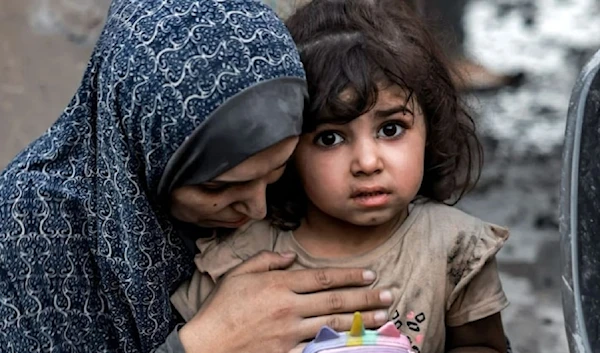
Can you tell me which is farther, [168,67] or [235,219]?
[235,219]

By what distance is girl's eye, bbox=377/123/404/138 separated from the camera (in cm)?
257

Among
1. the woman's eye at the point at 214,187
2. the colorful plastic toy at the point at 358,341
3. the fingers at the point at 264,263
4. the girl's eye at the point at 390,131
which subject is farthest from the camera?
the fingers at the point at 264,263

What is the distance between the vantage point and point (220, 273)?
272 cm

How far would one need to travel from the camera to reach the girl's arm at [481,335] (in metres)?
2.76

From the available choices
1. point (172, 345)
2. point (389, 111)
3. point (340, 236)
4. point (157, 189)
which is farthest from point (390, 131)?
point (172, 345)

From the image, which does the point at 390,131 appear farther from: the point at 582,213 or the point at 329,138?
the point at 582,213

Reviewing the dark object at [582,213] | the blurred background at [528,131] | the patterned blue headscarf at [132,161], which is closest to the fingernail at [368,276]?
the patterned blue headscarf at [132,161]

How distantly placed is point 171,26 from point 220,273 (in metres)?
0.64

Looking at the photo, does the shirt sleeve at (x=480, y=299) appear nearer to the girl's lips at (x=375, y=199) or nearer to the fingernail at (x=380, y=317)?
the fingernail at (x=380, y=317)

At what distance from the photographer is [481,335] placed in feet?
9.09

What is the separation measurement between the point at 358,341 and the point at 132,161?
2.07ft

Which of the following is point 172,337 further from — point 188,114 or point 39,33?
point 39,33

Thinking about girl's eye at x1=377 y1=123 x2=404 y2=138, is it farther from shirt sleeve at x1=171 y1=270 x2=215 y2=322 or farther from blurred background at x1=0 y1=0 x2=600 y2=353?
blurred background at x1=0 y1=0 x2=600 y2=353

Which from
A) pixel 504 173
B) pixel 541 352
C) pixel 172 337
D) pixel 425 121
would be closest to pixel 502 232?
pixel 425 121
